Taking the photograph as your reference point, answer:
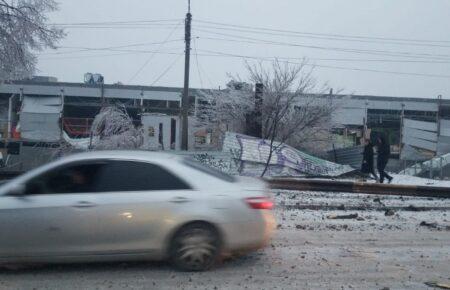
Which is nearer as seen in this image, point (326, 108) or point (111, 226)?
point (111, 226)

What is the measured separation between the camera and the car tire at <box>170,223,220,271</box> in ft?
20.0

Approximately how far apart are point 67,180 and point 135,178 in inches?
31.6

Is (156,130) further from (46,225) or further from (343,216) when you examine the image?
(46,225)

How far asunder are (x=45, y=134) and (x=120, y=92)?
853 cm

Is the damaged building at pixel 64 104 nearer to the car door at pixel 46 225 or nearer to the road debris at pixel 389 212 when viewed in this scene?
the road debris at pixel 389 212

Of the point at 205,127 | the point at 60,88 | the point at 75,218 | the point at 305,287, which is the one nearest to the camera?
the point at 305,287

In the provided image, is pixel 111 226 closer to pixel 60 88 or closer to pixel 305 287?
pixel 305 287

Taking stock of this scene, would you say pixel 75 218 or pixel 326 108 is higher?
pixel 326 108

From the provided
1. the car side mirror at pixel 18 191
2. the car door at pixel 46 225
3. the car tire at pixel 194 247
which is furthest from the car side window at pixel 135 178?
the car side mirror at pixel 18 191

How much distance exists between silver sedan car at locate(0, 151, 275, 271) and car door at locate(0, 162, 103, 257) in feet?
0.04

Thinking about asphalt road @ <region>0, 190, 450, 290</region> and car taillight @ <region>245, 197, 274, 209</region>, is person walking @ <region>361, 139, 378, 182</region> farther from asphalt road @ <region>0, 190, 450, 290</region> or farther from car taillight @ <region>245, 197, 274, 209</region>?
car taillight @ <region>245, 197, 274, 209</region>

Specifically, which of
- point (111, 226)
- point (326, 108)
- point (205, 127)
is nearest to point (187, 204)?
point (111, 226)

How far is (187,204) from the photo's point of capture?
20.0ft

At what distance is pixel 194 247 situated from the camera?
609 centimetres
